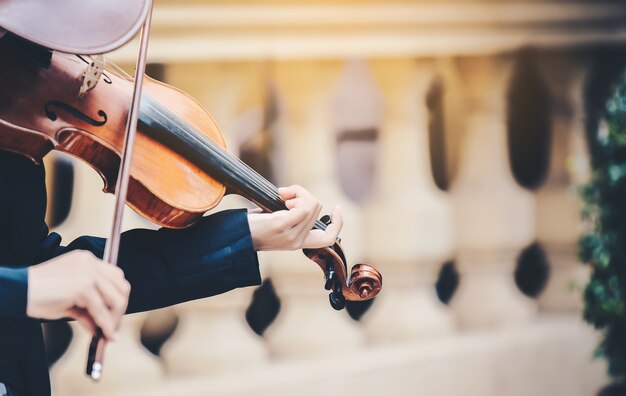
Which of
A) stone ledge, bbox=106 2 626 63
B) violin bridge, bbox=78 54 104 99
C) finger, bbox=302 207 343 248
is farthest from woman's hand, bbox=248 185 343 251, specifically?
stone ledge, bbox=106 2 626 63

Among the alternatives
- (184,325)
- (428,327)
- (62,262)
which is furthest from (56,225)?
(62,262)

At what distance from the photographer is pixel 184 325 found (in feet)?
13.9

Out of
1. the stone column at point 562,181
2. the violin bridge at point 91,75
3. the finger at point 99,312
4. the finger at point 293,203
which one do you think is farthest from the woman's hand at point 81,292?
the stone column at point 562,181

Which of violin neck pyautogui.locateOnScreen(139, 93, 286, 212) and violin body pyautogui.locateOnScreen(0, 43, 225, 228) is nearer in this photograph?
violin body pyautogui.locateOnScreen(0, 43, 225, 228)

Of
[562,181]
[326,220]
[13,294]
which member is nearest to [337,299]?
[326,220]

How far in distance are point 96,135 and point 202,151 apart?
195 millimetres

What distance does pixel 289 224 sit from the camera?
1.31 meters

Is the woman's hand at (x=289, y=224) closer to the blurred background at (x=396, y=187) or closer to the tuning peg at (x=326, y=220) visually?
the tuning peg at (x=326, y=220)

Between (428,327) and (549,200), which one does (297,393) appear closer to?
(428,327)

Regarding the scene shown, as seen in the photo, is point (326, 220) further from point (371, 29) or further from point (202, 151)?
point (371, 29)

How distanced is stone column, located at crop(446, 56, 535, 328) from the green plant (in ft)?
→ 3.15

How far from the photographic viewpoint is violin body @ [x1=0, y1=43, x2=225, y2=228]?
1.07 meters

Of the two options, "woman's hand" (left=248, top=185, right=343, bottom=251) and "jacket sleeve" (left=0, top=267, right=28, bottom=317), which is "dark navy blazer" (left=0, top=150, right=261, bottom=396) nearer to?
"woman's hand" (left=248, top=185, right=343, bottom=251)

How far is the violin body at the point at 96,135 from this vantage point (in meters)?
1.07
